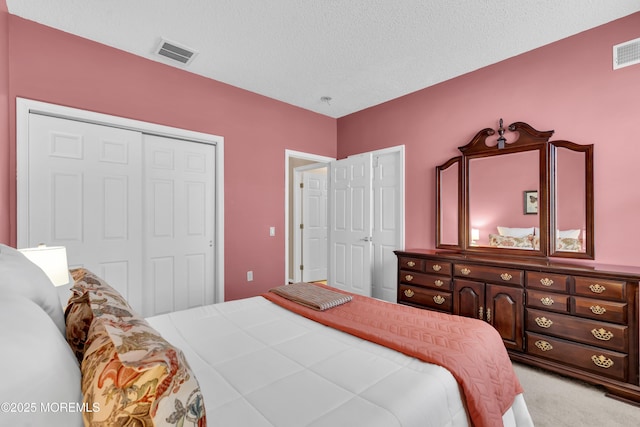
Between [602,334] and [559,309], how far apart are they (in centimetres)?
26

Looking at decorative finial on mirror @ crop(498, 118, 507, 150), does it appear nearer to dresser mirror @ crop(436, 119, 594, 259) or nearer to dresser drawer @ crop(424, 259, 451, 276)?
dresser mirror @ crop(436, 119, 594, 259)

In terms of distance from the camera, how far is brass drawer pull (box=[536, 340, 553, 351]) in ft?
7.33

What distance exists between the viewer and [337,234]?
14.3ft

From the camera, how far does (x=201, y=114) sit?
3289 mm

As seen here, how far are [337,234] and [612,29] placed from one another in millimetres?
3399

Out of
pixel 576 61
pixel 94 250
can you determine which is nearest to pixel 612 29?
pixel 576 61

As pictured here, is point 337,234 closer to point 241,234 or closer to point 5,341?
point 241,234

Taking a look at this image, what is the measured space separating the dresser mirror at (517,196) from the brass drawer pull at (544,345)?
775mm

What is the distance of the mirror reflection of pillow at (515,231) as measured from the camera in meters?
2.73

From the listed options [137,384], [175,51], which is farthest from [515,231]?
[175,51]

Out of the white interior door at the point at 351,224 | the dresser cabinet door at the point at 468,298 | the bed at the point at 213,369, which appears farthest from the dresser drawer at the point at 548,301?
the white interior door at the point at 351,224

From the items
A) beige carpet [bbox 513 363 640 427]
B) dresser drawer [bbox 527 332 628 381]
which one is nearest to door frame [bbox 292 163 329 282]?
dresser drawer [bbox 527 332 628 381]

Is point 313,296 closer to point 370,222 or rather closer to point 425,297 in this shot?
point 425,297

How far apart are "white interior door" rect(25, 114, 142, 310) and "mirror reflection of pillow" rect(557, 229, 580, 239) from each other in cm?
390
